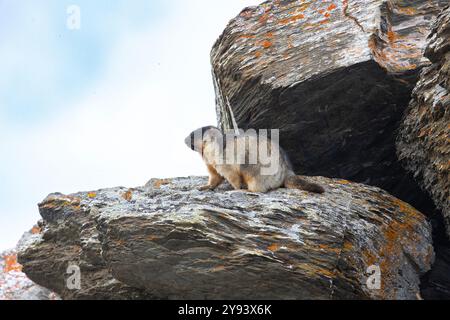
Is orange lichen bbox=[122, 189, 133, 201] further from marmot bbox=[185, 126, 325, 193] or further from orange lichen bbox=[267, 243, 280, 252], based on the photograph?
orange lichen bbox=[267, 243, 280, 252]

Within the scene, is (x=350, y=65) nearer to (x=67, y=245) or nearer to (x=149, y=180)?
(x=149, y=180)

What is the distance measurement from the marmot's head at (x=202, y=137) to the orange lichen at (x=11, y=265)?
4567 mm

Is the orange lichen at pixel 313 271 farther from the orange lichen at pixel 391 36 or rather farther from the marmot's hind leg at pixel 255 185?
the orange lichen at pixel 391 36

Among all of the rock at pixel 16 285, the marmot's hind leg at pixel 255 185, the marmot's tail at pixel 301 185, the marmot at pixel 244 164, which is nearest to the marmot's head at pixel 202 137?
the marmot at pixel 244 164

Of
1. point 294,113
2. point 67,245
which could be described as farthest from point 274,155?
point 67,245

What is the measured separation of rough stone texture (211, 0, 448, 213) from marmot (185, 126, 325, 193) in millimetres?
682

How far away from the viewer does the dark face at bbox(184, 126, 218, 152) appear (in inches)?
561

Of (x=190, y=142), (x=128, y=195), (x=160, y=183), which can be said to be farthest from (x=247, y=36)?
(x=128, y=195)

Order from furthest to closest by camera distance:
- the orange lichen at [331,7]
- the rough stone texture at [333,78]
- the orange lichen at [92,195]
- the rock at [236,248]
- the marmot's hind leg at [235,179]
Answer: the orange lichen at [331,7], the marmot's hind leg at [235,179], the rough stone texture at [333,78], the orange lichen at [92,195], the rock at [236,248]

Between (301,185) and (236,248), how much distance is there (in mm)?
2998

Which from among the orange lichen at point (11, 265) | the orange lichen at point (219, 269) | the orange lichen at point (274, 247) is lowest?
the orange lichen at point (11, 265)

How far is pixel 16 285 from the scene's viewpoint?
12961mm

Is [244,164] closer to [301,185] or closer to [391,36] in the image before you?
[301,185]

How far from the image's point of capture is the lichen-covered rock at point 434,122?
12.1 metres
